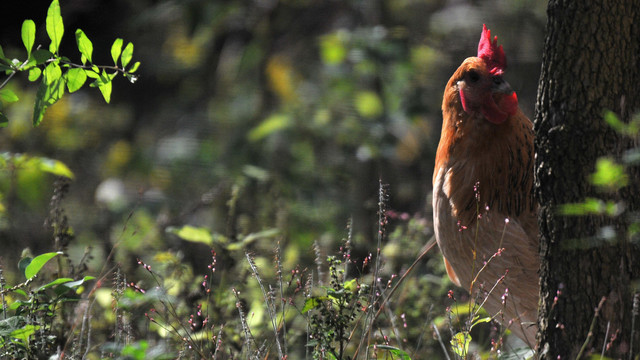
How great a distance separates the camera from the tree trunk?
5.80 feet

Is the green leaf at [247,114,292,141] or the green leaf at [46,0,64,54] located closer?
the green leaf at [46,0,64,54]

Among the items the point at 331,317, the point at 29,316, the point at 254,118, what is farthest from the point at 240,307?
the point at 254,118

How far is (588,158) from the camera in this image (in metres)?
1.79

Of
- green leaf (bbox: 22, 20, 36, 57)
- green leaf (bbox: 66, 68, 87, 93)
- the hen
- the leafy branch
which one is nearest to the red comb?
the hen

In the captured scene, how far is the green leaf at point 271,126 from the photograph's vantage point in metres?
4.31

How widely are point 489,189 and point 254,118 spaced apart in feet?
7.87

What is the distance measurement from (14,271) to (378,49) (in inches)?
94.2

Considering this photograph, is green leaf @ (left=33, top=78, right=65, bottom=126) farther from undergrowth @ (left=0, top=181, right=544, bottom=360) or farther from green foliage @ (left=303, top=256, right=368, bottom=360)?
green foliage @ (left=303, top=256, right=368, bottom=360)

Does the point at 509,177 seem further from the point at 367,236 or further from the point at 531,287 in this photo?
the point at 367,236

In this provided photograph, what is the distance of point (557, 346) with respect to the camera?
72.4 inches

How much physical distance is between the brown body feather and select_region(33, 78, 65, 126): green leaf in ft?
4.29

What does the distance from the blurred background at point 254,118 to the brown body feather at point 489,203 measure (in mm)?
1475

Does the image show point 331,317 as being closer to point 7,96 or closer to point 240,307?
point 240,307

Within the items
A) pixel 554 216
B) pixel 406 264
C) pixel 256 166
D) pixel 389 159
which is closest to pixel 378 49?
pixel 389 159
